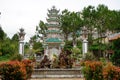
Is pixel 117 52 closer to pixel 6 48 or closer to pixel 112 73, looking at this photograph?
pixel 112 73

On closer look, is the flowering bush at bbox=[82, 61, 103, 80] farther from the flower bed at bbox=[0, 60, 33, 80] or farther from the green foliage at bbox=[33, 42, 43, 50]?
the green foliage at bbox=[33, 42, 43, 50]

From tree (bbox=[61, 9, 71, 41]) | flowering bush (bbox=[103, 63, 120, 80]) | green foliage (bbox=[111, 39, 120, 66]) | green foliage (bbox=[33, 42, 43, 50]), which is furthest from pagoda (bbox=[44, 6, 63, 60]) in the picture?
flowering bush (bbox=[103, 63, 120, 80])

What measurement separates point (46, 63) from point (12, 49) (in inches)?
1097

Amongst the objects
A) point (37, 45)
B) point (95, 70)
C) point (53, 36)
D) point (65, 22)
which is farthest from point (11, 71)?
point (37, 45)

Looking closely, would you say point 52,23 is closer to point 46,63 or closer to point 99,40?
point 99,40

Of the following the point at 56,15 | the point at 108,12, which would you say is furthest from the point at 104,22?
the point at 56,15

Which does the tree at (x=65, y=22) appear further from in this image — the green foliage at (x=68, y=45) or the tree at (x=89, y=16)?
the tree at (x=89, y=16)

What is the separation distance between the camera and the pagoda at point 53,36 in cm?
4962

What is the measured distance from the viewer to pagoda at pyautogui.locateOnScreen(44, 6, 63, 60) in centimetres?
4962

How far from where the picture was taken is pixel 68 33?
Answer: 62562 millimetres

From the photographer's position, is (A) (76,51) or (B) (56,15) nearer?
(A) (76,51)

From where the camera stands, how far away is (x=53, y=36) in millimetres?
53688

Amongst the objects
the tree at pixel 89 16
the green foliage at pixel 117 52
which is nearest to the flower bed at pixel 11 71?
the green foliage at pixel 117 52

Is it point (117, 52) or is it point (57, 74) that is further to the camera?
point (117, 52)
